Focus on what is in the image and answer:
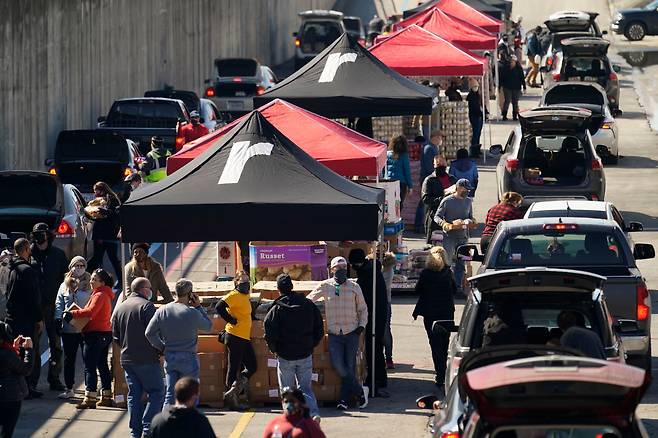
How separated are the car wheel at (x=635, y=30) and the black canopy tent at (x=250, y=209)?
46.0 meters

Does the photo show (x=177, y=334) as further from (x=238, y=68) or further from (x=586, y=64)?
(x=238, y=68)

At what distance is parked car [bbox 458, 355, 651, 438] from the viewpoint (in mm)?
8734

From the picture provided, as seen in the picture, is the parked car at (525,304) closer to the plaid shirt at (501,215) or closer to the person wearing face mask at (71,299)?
the person wearing face mask at (71,299)

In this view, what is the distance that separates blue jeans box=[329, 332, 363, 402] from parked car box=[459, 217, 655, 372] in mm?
1541

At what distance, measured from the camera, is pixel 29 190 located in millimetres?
22094

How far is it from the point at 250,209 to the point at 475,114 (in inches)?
758

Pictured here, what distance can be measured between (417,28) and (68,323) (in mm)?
18648

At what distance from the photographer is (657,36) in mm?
62719

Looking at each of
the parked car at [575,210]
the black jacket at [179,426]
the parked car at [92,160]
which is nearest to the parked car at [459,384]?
the black jacket at [179,426]

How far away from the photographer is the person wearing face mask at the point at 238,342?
51.7 feet

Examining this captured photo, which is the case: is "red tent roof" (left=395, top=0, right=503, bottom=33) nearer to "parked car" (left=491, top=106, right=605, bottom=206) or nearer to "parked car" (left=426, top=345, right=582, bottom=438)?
"parked car" (left=491, top=106, right=605, bottom=206)

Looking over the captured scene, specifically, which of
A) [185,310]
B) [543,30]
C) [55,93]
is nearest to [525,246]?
[185,310]

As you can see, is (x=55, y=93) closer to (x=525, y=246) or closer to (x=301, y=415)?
(x=525, y=246)

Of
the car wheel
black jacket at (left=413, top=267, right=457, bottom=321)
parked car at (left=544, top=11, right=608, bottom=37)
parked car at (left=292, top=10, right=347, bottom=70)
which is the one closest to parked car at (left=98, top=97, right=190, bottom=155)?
black jacket at (left=413, top=267, right=457, bottom=321)
